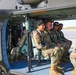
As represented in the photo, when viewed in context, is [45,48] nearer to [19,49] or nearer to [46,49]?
[46,49]

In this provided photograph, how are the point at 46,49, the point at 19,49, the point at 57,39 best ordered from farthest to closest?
the point at 19,49
the point at 57,39
the point at 46,49

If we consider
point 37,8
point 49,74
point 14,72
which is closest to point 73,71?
point 49,74

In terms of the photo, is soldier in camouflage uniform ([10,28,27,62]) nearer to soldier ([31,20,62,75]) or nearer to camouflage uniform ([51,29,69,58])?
camouflage uniform ([51,29,69,58])

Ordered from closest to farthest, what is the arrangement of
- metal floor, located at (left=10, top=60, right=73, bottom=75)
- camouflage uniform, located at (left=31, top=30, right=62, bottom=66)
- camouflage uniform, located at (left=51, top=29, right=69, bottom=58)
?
camouflage uniform, located at (left=31, top=30, right=62, bottom=66)
metal floor, located at (left=10, top=60, right=73, bottom=75)
camouflage uniform, located at (left=51, top=29, right=69, bottom=58)

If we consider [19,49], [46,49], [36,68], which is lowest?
[36,68]

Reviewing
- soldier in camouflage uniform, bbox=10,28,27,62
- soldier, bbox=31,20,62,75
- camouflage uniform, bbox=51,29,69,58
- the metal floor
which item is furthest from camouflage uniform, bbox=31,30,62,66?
soldier in camouflage uniform, bbox=10,28,27,62

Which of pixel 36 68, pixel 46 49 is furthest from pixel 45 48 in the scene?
pixel 36 68

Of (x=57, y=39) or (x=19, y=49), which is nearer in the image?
(x=57, y=39)

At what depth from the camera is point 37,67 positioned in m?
5.82

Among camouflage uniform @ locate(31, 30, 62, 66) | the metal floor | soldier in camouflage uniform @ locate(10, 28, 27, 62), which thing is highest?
camouflage uniform @ locate(31, 30, 62, 66)

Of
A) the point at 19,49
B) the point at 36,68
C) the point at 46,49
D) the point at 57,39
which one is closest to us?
the point at 46,49

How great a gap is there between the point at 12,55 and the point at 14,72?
131cm

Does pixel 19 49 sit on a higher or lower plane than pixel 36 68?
higher

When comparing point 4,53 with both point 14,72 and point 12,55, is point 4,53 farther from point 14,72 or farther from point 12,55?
point 12,55
